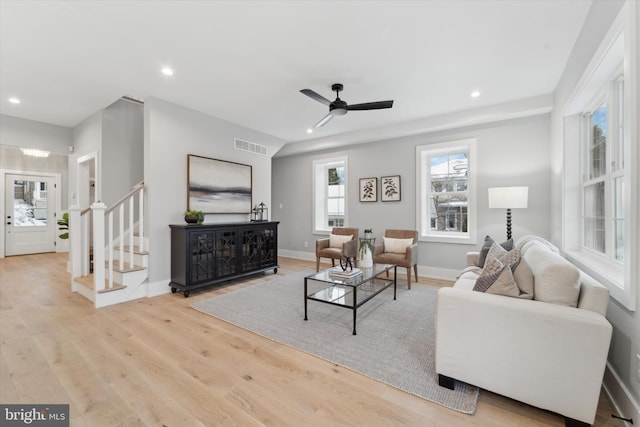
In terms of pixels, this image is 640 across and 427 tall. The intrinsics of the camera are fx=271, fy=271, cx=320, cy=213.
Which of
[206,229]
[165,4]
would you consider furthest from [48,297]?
[165,4]

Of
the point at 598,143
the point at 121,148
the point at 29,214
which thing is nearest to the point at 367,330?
the point at 598,143

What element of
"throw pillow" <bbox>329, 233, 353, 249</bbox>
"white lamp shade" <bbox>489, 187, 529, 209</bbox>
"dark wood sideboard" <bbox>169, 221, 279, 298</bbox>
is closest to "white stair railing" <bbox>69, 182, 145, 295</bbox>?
"dark wood sideboard" <bbox>169, 221, 279, 298</bbox>

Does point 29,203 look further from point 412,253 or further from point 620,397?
point 620,397

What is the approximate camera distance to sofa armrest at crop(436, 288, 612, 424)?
4.43 ft

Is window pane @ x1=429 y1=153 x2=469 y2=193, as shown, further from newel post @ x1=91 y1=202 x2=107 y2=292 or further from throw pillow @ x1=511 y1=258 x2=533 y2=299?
newel post @ x1=91 y1=202 x2=107 y2=292

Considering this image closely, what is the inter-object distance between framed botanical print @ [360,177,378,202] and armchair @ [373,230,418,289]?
Result: 80cm

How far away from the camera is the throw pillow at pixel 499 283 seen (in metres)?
1.67

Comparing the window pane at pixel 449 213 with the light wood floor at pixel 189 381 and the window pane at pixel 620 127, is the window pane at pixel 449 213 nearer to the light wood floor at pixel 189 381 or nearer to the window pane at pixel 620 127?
the window pane at pixel 620 127

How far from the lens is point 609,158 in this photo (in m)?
2.15

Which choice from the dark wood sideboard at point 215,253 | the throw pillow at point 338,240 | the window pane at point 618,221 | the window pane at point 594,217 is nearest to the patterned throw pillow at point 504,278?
the window pane at point 618,221

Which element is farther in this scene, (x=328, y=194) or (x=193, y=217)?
(x=328, y=194)

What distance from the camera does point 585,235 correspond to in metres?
2.71

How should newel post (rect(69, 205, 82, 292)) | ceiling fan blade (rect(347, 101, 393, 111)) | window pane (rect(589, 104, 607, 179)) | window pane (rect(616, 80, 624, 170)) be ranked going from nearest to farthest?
window pane (rect(616, 80, 624, 170)), window pane (rect(589, 104, 607, 179)), ceiling fan blade (rect(347, 101, 393, 111)), newel post (rect(69, 205, 82, 292))

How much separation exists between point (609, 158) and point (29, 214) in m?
10.4
